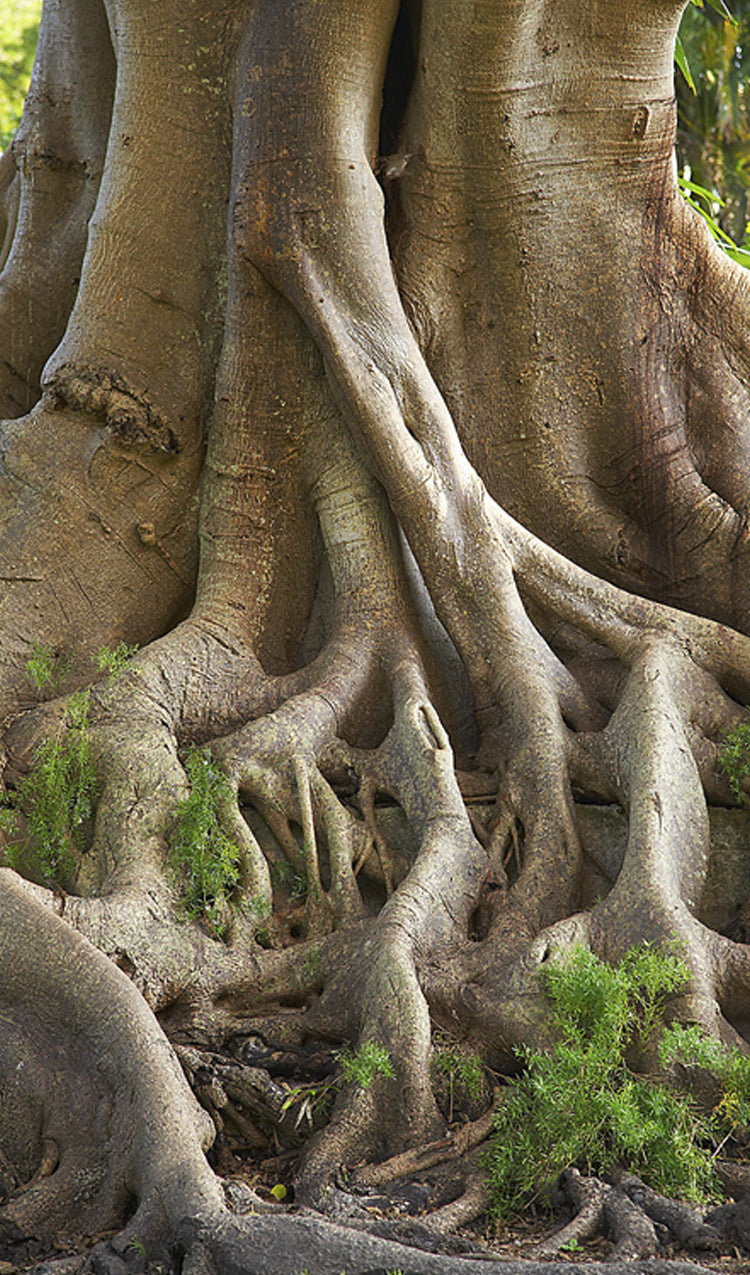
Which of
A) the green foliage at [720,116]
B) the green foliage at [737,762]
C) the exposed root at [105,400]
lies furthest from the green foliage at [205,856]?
the green foliage at [720,116]

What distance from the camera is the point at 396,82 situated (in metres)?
4.94

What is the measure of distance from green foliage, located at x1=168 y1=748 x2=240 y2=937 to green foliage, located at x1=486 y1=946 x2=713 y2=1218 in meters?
1.01

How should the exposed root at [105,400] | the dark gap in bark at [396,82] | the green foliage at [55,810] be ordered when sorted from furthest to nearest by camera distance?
the dark gap in bark at [396,82]
the exposed root at [105,400]
the green foliage at [55,810]

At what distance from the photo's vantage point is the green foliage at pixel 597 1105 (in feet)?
9.15

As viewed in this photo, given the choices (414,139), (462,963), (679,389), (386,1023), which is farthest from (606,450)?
(386,1023)

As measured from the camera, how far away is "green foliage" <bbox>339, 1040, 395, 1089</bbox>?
9.65 feet

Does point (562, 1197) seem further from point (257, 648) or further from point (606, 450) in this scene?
point (606, 450)

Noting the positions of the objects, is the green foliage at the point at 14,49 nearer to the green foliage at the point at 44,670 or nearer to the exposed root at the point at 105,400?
the exposed root at the point at 105,400

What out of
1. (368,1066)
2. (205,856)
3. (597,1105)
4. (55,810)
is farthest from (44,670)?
(597,1105)

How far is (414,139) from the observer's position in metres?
4.82

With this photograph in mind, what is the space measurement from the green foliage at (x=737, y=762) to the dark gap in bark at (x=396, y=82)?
283 centimetres

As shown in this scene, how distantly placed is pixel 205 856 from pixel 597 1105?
1356 mm

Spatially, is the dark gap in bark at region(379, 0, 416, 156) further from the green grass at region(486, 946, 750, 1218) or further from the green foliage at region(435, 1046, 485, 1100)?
the green foliage at region(435, 1046, 485, 1100)

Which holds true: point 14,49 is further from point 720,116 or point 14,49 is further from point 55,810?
point 55,810
